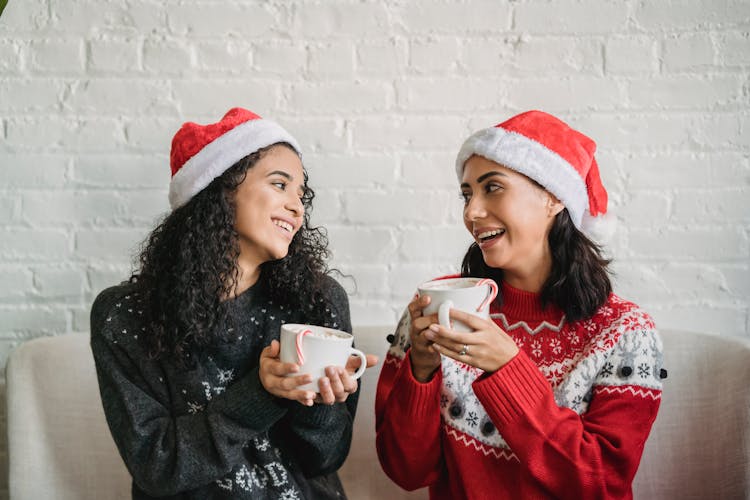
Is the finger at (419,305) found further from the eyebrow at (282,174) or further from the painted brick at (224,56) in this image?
the painted brick at (224,56)

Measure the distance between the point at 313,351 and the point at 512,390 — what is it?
13.6 inches

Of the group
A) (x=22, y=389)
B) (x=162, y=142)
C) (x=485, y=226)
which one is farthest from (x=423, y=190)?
(x=22, y=389)

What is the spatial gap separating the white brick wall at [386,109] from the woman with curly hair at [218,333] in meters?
0.40

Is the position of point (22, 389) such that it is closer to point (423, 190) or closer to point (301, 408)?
point (301, 408)

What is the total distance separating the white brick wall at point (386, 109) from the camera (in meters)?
1.75

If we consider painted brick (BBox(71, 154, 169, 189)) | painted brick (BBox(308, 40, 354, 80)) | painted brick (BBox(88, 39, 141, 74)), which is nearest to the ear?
painted brick (BBox(308, 40, 354, 80))

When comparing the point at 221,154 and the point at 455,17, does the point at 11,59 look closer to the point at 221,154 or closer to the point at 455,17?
the point at 221,154

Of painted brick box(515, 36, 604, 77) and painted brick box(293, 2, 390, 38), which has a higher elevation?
painted brick box(293, 2, 390, 38)

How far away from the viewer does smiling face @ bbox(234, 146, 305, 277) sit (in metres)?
1.33

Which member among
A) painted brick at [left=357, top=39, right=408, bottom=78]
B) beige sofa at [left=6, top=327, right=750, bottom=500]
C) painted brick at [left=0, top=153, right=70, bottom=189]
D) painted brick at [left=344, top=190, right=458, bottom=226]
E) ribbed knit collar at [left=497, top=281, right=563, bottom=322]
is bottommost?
beige sofa at [left=6, top=327, right=750, bottom=500]

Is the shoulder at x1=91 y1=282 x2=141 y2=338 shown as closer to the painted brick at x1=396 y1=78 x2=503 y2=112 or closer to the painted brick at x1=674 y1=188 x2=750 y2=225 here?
the painted brick at x1=396 y1=78 x2=503 y2=112

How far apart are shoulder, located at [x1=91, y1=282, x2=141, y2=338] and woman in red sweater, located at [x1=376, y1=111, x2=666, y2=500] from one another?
51 centimetres

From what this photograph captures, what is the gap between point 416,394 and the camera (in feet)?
4.22

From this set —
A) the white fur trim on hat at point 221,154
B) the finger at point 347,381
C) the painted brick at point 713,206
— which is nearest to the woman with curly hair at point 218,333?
the white fur trim on hat at point 221,154
